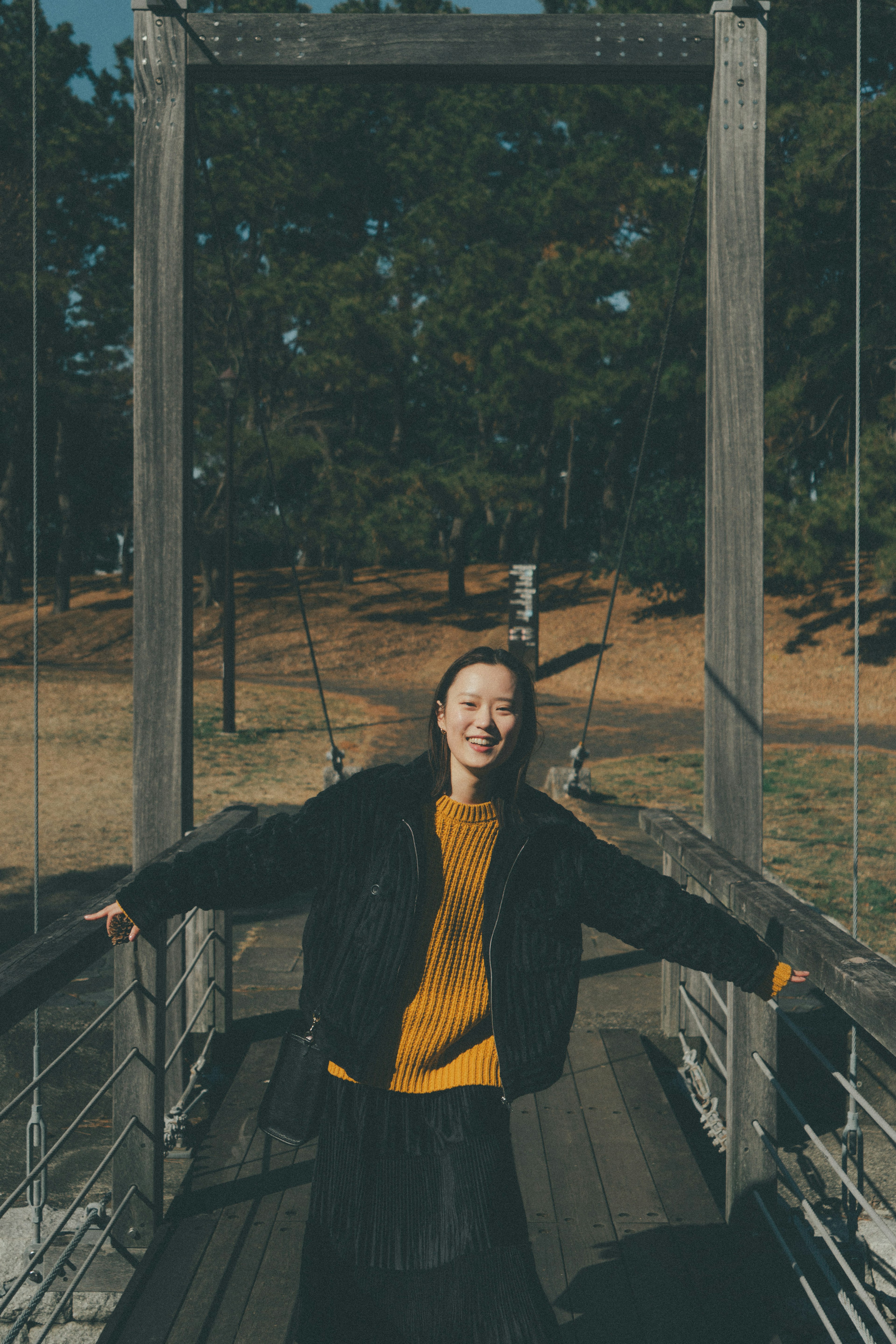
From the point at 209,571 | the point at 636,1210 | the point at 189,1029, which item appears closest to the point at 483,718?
the point at 636,1210

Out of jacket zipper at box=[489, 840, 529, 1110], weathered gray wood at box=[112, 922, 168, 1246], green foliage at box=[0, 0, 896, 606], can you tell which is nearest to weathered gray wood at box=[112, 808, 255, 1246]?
weathered gray wood at box=[112, 922, 168, 1246]

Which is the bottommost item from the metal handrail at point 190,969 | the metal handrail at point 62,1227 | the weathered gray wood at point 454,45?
the metal handrail at point 62,1227

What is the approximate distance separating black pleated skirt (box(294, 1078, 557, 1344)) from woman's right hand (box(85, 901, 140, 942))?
0.65 m

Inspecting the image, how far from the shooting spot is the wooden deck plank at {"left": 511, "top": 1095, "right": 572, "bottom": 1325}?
2.63 m

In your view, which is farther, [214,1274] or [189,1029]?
[189,1029]

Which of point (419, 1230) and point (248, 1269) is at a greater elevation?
point (419, 1230)

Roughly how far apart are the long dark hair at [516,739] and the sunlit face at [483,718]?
0.05 ft

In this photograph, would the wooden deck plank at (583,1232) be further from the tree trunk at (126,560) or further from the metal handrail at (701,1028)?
the tree trunk at (126,560)

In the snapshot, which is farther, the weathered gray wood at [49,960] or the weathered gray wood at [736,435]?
the weathered gray wood at [736,435]

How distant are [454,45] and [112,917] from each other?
100 inches

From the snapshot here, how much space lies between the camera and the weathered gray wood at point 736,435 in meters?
3.22

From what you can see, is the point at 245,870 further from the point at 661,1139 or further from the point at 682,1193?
the point at 661,1139

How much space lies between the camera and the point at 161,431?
10.8 feet

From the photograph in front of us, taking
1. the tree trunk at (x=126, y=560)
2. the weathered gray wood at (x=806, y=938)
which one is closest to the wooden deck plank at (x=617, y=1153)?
the weathered gray wood at (x=806, y=938)
